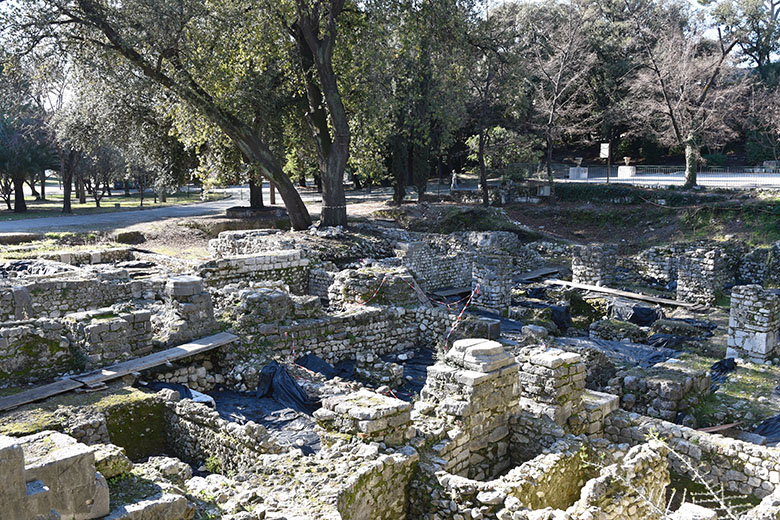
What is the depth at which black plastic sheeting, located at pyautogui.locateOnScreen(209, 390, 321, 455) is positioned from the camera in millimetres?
8172

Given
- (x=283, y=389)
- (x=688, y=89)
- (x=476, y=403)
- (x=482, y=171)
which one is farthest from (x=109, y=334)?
(x=688, y=89)

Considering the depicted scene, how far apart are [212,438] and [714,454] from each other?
5936mm

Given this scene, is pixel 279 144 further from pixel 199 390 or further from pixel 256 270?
pixel 199 390

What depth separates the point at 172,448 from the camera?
26.8ft

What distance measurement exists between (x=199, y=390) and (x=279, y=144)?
67.6ft

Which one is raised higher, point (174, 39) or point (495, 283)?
point (174, 39)

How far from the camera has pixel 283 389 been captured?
31.2 ft

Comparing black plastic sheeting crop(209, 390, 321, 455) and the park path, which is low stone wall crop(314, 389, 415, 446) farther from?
the park path

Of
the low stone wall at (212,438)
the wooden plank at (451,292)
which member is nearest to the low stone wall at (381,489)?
the low stone wall at (212,438)

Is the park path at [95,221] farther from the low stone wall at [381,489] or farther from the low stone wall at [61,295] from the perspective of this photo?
the low stone wall at [381,489]

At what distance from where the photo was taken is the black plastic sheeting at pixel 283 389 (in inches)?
364

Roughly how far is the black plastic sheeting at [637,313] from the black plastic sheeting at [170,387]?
10.7 m

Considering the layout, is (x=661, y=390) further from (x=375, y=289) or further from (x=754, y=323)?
(x=375, y=289)

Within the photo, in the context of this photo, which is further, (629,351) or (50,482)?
Answer: (629,351)
